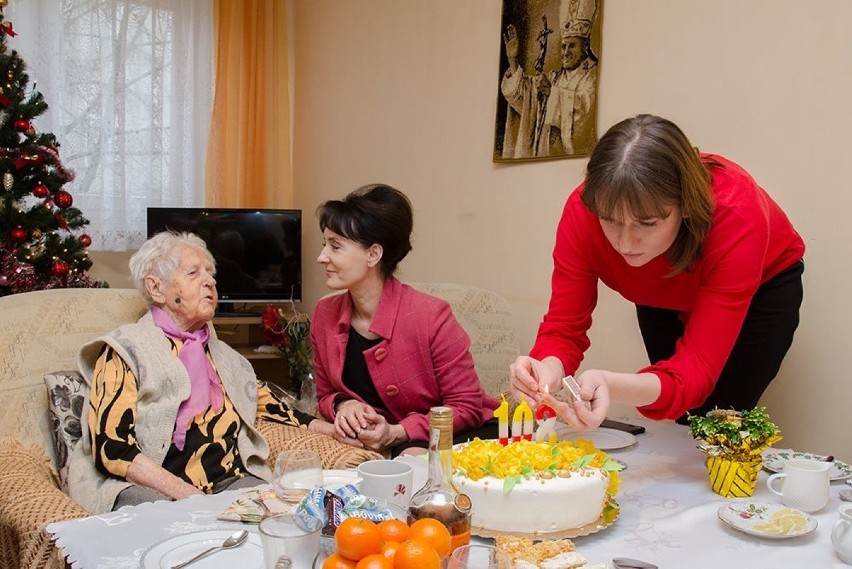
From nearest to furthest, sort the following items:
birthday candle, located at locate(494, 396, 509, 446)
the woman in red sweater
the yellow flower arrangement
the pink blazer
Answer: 1. the yellow flower arrangement
2. birthday candle, located at locate(494, 396, 509, 446)
3. the woman in red sweater
4. the pink blazer

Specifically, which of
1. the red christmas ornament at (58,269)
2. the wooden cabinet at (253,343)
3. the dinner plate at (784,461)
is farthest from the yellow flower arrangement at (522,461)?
the wooden cabinet at (253,343)

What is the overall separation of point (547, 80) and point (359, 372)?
50.9 inches

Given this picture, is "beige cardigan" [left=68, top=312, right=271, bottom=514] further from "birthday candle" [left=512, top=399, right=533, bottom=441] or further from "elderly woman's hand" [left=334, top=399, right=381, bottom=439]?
"birthday candle" [left=512, top=399, right=533, bottom=441]

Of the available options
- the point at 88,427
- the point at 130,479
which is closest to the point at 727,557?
the point at 130,479

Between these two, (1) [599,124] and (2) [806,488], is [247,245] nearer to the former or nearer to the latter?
(1) [599,124]

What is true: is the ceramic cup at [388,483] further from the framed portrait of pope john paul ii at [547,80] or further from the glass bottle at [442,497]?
the framed portrait of pope john paul ii at [547,80]

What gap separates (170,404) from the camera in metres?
1.89

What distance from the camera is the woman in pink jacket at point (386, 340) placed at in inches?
85.4

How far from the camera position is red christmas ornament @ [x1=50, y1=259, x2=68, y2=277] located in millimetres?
2970

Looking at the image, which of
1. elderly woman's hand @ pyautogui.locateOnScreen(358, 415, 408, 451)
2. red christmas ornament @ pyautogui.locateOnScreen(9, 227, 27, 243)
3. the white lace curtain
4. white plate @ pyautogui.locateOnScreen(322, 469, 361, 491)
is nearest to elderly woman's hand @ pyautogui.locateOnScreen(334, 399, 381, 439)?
elderly woman's hand @ pyautogui.locateOnScreen(358, 415, 408, 451)

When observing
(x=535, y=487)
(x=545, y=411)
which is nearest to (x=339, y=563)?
(x=535, y=487)

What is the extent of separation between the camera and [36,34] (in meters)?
3.56

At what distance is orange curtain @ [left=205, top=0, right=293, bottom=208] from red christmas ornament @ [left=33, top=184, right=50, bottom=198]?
45.8 inches

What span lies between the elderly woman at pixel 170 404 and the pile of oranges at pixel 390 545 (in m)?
1.02
